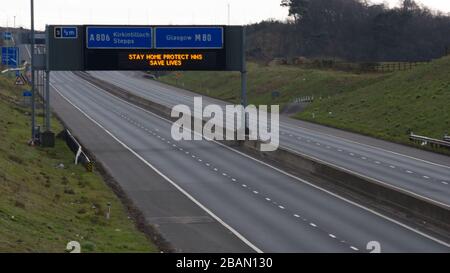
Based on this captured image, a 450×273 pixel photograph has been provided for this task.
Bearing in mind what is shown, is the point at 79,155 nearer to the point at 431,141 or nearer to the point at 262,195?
the point at 262,195

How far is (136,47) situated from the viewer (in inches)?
2040

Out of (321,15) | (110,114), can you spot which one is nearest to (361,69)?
(110,114)

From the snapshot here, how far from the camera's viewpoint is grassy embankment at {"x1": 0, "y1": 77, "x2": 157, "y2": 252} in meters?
21.5

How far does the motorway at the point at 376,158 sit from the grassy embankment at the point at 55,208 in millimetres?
12267

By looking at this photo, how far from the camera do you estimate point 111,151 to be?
165 ft

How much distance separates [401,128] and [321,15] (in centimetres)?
11921

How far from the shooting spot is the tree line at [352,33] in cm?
14925

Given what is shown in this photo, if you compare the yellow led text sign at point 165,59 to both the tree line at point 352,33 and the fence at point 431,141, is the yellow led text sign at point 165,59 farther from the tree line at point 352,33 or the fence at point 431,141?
the tree line at point 352,33

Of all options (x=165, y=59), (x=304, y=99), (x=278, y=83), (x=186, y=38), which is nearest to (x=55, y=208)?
(x=165, y=59)

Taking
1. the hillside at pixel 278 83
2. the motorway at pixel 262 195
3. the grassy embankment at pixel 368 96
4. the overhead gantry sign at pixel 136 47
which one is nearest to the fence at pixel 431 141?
the grassy embankment at pixel 368 96

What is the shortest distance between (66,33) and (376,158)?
20.7 metres

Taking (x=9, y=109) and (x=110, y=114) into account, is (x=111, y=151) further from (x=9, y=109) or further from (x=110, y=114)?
(x=110, y=114)

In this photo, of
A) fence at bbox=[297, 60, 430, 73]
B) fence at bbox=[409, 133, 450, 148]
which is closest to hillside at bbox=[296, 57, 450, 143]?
fence at bbox=[409, 133, 450, 148]
